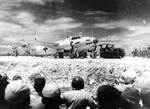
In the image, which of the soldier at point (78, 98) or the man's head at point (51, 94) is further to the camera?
the soldier at point (78, 98)

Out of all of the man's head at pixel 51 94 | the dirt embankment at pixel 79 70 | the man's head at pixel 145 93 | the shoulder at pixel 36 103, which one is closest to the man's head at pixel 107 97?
the man's head at pixel 145 93

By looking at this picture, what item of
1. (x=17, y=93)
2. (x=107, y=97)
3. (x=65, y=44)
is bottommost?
(x=107, y=97)

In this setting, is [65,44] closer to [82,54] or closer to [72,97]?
[82,54]

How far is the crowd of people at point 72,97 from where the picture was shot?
463 centimetres

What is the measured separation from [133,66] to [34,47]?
23.9 m

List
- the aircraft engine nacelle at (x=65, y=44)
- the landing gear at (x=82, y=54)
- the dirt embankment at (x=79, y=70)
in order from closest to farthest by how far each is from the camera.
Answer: the dirt embankment at (x=79, y=70) → the landing gear at (x=82, y=54) → the aircraft engine nacelle at (x=65, y=44)

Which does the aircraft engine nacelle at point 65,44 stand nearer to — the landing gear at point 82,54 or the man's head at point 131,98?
the landing gear at point 82,54

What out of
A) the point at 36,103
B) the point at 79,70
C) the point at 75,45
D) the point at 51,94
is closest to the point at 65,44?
the point at 75,45

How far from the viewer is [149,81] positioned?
4.59 meters

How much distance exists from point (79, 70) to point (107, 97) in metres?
19.4

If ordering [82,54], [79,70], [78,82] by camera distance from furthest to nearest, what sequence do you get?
1. [82,54]
2. [79,70]
3. [78,82]

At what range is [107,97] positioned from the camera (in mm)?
4594

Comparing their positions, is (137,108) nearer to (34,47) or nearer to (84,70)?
(84,70)

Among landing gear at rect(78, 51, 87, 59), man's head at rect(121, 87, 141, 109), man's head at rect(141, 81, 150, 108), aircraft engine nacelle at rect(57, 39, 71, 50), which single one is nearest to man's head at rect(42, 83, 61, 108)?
man's head at rect(121, 87, 141, 109)
